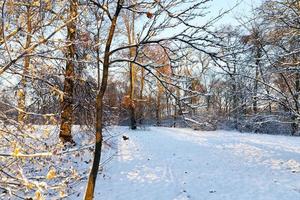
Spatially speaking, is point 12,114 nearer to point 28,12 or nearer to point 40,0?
point 28,12

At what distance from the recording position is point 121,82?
34625 mm

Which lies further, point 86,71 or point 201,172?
point 201,172

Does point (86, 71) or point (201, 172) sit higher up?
point (86, 71)

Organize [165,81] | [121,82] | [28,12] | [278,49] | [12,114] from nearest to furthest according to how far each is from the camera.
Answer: [28,12] → [12,114] → [165,81] → [278,49] → [121,82]

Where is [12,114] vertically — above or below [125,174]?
above

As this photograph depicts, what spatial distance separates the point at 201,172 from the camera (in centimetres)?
1182

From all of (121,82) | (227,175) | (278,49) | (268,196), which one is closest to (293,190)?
(268,196)

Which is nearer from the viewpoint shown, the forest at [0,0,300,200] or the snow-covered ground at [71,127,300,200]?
the forest at [0,0,300,200]

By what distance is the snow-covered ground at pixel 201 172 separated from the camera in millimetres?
9578

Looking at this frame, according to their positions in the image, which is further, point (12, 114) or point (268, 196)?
Result: point (268, 196)

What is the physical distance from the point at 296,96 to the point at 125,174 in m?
6.08

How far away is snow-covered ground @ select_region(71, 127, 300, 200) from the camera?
9578 mm

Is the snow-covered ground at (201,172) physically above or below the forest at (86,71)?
below

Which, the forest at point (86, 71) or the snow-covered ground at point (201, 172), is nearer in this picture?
the forest at point (86, 71)
